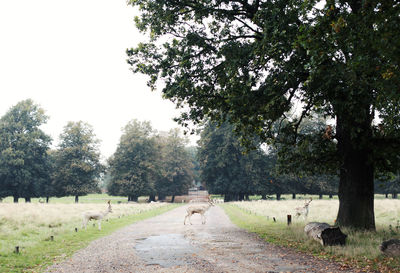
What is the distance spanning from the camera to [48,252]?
38.4ft

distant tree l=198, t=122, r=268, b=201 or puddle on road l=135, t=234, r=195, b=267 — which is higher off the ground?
distant tree l=198, t=122, r=268, b=201

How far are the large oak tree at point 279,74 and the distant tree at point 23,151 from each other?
47575 mm

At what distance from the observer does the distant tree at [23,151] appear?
177ft

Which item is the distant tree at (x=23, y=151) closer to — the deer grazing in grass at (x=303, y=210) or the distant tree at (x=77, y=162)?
the distant tree at (x=77, y=162)

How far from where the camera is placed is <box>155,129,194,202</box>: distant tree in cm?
7338

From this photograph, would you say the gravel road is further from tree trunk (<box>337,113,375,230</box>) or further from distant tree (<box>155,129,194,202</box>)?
distant tree (<box>155,129,194,202</box>)

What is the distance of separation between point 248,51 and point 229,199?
5341 centimetres

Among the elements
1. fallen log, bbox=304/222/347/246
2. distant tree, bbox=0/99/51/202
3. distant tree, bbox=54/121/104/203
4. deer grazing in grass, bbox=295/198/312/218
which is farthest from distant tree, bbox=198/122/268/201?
fallen log, bbox=304/222/347/246

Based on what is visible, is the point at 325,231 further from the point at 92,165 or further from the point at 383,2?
the point at 92,165

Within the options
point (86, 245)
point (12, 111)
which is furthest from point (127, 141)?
point (86, 245)

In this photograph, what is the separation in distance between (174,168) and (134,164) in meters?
10.4

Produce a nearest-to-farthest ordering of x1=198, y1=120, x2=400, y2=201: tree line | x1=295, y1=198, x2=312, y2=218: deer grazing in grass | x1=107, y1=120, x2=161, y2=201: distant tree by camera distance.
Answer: x1=295, y1=198, x2=312, y2=218: deer grazing in grass
x1=198, y1=120, x2=400, y2=201: tree line
x1=107, y1=120, x2=161, y2=201: distant tree

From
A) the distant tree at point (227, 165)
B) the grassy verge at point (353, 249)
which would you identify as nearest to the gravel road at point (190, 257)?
the grassy verge at point (353, 249)

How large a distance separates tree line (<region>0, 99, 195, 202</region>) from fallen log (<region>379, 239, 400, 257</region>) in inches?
2166
